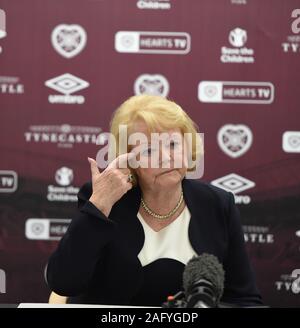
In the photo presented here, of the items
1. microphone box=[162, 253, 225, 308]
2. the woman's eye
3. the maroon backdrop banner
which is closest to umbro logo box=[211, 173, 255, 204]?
the maroon backdrop banner

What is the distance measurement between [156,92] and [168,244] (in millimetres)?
1486

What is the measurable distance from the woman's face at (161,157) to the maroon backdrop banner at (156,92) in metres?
1.39

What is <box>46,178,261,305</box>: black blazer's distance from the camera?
4.33ft

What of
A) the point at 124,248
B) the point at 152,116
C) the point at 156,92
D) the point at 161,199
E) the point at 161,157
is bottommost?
the point at 124,248

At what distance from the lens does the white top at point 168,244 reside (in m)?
1.42

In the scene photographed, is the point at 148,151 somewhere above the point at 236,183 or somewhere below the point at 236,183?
above

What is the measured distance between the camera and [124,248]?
4.59ft

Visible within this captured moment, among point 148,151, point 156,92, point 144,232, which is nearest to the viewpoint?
point 148,151

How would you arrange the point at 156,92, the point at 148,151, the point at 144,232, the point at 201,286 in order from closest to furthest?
the point at 201,286
the point at 148,151
the point at 144,232
the point at 156,92

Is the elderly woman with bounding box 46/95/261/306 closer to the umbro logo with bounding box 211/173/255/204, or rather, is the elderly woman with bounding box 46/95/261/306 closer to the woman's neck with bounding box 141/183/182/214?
the woman's neck with bounding box 141/183/182/214

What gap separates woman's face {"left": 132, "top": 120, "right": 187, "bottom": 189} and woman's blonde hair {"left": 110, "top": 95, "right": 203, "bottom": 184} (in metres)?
0.02

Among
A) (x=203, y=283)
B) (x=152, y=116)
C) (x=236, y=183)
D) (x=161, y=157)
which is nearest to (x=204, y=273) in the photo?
(x=203, y=283)

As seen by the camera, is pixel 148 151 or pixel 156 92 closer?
pixel 148 151

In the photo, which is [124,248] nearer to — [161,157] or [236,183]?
[161,157]
